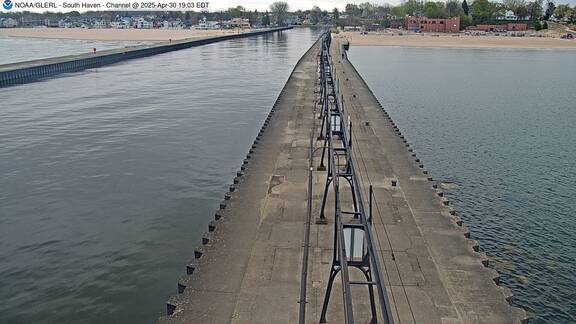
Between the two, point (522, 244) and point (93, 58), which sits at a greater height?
point (93, 58)

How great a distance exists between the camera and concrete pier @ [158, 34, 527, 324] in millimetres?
11945

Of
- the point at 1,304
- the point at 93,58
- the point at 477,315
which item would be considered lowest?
the point at 1,304

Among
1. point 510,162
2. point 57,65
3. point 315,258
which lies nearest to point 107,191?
point 315,258

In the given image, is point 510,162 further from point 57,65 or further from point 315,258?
point 57,65

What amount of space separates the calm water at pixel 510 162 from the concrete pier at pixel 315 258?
329 centimetres

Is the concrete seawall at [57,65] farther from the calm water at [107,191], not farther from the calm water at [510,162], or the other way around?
the calm water at [510,162]

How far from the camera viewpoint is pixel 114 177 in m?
27.3

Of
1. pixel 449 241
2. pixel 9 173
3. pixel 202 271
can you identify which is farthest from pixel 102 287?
pixel 9 173

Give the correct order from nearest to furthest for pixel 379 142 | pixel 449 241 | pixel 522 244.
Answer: pixel 449 241, pixel 522 244, pixel 379 142

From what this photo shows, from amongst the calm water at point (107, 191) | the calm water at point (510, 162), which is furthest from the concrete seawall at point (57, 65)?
the calm water at point (510, 162)

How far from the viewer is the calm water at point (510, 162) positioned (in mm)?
17922

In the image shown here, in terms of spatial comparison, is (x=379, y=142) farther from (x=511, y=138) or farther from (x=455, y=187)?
(x=511, y=138)

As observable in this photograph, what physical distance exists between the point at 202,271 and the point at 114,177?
15.4 m

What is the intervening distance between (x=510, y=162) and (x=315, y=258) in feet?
71.0
